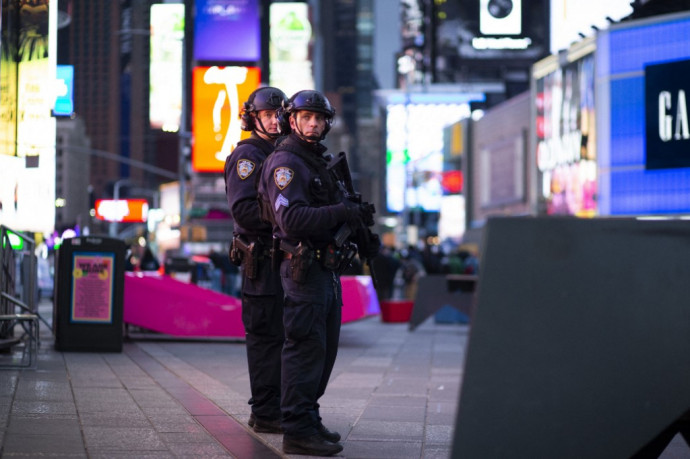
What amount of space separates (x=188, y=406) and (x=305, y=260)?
7.14 feet

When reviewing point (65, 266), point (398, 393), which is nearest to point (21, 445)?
point (398, 393)

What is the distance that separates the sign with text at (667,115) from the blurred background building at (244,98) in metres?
2.09

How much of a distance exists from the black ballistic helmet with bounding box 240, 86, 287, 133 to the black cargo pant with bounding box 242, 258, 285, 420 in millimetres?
938

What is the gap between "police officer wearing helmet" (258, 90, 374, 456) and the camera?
5.79 metres

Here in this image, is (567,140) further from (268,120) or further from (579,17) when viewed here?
(268,120)

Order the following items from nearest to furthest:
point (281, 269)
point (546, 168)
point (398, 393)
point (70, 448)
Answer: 1. point (70, 448)
2. point (281, 269)
3. point (398, 393)
4. point (546, 168)

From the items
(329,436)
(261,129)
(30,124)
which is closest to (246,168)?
(261,129)

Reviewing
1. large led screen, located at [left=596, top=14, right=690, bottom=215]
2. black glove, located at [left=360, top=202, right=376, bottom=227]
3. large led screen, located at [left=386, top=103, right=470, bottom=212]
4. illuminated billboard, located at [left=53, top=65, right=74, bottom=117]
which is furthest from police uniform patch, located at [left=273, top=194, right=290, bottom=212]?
large led screen, located at [left=386, top=103, right=470, bottom=212]

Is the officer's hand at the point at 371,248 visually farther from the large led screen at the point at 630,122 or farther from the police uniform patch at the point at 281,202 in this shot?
the large led screen at the point at 630,122

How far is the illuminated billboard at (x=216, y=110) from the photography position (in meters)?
31.9

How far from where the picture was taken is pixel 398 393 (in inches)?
357

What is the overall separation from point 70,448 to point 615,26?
49.0m

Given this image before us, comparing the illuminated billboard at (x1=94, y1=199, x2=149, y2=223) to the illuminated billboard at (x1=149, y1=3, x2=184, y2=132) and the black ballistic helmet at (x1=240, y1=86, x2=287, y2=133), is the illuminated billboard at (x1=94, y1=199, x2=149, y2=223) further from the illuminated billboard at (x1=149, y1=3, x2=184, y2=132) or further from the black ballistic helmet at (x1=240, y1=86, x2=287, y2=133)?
the black ballistic helmet at (x1=240, y1=86, x2=287, y2=133)

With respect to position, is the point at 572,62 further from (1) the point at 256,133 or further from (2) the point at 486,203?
(1) the point at 256,133
